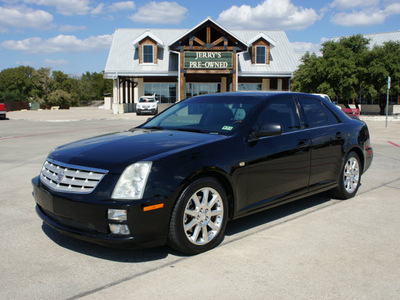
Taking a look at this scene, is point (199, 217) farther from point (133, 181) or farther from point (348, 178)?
point (348, 178)

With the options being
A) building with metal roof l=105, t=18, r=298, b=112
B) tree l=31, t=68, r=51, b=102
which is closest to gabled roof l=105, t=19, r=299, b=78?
building with metal roof l=105, t=18, r=298, b=112

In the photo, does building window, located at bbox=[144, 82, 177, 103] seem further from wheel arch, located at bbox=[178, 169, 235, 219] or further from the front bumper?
the front bumper

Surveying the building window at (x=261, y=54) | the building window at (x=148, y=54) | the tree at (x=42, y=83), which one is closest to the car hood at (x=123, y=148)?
the building window at (x=148, y=54)

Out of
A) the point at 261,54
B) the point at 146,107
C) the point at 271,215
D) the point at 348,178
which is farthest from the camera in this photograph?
the point at 261,54

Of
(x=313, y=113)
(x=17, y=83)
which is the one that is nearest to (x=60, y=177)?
(x=313, y=113)

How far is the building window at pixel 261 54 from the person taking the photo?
37.6 meters

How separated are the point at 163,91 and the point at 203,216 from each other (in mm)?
35451

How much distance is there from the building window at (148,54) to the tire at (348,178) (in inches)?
1282

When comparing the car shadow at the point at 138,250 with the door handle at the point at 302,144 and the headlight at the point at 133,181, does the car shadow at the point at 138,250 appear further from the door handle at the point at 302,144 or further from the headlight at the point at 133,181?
the door handle at the point at 302,144

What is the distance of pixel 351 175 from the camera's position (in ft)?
20.1

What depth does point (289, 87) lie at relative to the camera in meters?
37.8

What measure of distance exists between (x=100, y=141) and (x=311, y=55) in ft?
99.7

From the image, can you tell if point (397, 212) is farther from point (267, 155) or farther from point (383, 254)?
point (267, 155)

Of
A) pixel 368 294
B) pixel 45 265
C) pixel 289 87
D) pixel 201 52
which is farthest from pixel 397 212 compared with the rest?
pixel 289 87
